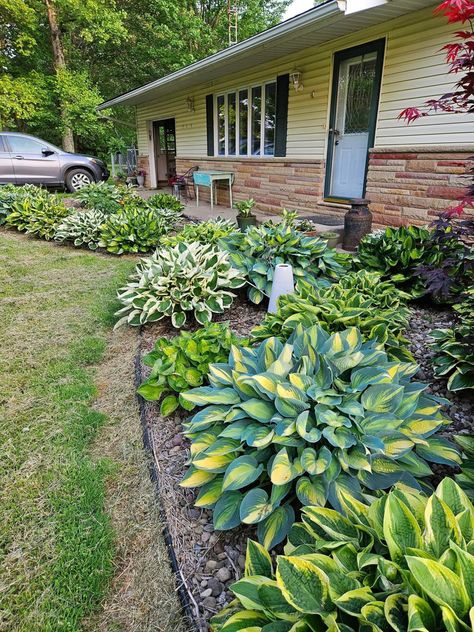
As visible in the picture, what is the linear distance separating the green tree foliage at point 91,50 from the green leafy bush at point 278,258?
1269cm

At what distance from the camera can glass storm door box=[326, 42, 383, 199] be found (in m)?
5.26

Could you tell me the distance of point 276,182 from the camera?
23.7ft

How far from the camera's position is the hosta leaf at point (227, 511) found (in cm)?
135

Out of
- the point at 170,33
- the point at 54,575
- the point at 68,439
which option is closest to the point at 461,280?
the point at 68,439

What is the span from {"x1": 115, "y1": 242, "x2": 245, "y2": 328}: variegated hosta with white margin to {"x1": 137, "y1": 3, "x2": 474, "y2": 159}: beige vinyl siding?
3.10m

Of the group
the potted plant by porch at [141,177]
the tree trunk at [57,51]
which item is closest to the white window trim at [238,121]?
the potted plant by porch at [141,177]

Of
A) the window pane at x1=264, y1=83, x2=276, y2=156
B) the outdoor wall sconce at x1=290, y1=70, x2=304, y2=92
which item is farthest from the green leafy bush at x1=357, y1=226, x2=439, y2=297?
the window pane at x1=264, y1=83, x2=276, y2=156

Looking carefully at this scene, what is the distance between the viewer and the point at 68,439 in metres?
1.95

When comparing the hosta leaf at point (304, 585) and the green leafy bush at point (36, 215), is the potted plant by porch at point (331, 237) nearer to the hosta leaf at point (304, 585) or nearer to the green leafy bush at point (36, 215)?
the green leafy bush at point (36, 215)

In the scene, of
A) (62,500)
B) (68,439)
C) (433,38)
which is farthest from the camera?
(433,38)

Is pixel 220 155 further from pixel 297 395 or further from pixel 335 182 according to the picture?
pixel 297 395

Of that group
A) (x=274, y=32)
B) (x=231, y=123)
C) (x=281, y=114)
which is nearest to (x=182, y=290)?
(x=274, y=32)

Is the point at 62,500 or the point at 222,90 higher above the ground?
the point at 222,90

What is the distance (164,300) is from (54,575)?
1929 millimetres
